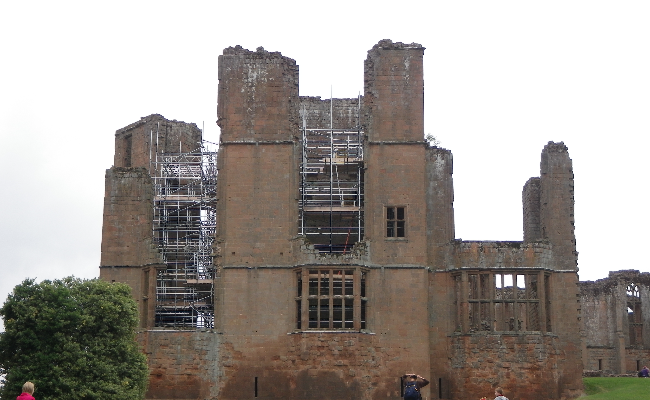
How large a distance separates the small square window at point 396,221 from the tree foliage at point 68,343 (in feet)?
40.8

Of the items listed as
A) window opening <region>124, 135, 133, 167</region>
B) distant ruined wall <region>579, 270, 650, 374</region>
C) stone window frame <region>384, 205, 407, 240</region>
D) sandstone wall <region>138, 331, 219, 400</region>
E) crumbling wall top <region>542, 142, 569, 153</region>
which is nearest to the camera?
sandstone wall <region>138, 331, 219, 400</region>

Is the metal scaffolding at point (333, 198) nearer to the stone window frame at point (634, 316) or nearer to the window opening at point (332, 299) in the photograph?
the window opening at point (332, 299)

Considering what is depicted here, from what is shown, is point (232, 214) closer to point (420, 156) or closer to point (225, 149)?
point (225, 149)

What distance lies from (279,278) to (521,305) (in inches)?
655

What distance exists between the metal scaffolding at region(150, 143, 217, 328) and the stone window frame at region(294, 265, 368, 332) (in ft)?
17.3

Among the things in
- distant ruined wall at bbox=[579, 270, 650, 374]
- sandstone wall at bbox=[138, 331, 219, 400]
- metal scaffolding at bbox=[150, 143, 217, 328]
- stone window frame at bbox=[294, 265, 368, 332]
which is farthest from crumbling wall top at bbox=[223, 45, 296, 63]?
distant ruined wall at bbox=[579, 270, 650, 374]

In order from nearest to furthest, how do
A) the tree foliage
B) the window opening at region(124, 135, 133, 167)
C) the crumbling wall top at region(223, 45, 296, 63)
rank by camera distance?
the tree foliage, the crumbling wall top at region(223, 45, 296, 63), the window opening at region(124, 135, 133, 167)

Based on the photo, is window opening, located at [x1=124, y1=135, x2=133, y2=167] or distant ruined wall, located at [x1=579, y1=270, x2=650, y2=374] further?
distant ruined wall, located at [x1=579, y1=270, x2=650, y2=374]

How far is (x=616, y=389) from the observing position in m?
46.6

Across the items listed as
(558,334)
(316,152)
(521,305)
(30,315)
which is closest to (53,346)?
(30,315)

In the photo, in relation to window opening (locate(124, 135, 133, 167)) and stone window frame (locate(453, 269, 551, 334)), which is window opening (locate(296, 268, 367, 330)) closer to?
stone window frame (locate(453, 269, 551, 334))

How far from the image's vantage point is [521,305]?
5406 cm

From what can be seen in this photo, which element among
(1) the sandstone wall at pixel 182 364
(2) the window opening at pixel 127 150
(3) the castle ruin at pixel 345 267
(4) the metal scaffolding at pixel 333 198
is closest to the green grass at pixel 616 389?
(3) the castle ruin at pixel 345 267

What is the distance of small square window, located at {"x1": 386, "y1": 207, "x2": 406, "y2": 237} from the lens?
44.4 m
